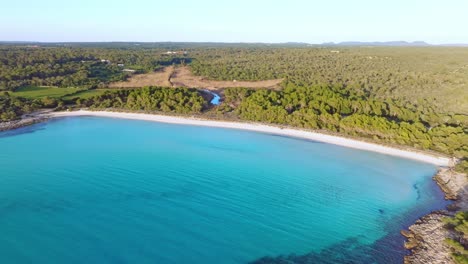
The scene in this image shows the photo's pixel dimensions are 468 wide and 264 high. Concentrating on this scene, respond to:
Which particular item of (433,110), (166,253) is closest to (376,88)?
(433,110)

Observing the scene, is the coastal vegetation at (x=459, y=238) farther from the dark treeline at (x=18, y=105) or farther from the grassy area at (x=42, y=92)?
the grassy area at (x=42, y=92)

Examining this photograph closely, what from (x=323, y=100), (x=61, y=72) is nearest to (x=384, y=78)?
(x=323, y=100)

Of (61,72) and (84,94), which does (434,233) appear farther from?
(61,72)

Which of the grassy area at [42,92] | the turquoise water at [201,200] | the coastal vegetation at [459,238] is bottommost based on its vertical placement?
the turquoise water at [201,200]

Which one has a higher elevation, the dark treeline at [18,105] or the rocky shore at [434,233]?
the dark treeline at [18,105]

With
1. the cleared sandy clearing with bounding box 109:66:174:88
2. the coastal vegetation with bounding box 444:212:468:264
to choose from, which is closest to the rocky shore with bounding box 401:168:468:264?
the coastal vegetation with bounding box 444:212:468:264

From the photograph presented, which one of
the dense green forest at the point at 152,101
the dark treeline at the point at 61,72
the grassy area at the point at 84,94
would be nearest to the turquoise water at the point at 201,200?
the dense green forest at the point at 152,101
